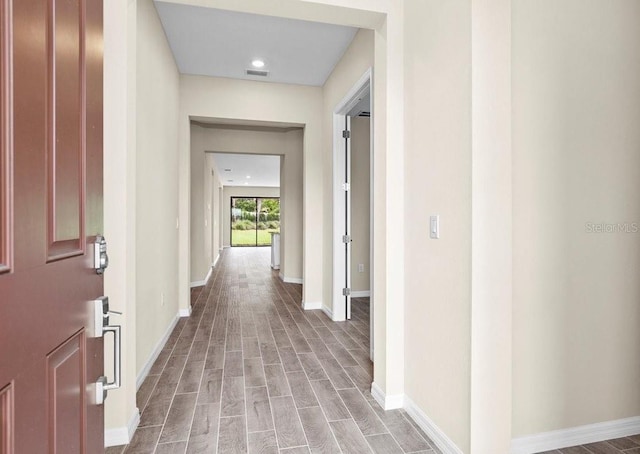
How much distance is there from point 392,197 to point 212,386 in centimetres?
176

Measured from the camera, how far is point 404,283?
2.16 m

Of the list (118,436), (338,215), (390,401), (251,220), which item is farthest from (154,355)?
(251,220)

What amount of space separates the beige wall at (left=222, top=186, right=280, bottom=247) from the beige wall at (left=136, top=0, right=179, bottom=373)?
1208 centimetres

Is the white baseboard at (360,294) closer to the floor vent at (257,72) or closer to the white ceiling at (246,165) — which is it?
the floor vent at (257,72)

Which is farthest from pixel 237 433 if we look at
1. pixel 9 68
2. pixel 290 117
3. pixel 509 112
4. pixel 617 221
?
pixel 290 117

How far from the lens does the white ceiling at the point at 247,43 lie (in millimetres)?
3016

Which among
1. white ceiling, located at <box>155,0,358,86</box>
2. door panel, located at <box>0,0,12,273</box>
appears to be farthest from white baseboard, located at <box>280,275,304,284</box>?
door panel, located at <box>0,0,12,273</box>

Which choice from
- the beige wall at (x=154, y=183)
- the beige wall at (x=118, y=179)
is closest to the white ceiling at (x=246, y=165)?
the beige wall at (x=154, y=183)

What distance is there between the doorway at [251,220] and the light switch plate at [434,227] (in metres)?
14.7

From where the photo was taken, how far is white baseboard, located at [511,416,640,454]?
176 cm

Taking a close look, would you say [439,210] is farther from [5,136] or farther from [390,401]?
[5,136]

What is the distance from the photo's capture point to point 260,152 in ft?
20.2

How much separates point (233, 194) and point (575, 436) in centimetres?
1519

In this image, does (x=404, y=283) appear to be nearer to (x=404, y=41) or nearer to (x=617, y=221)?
(x=617, y=221)
